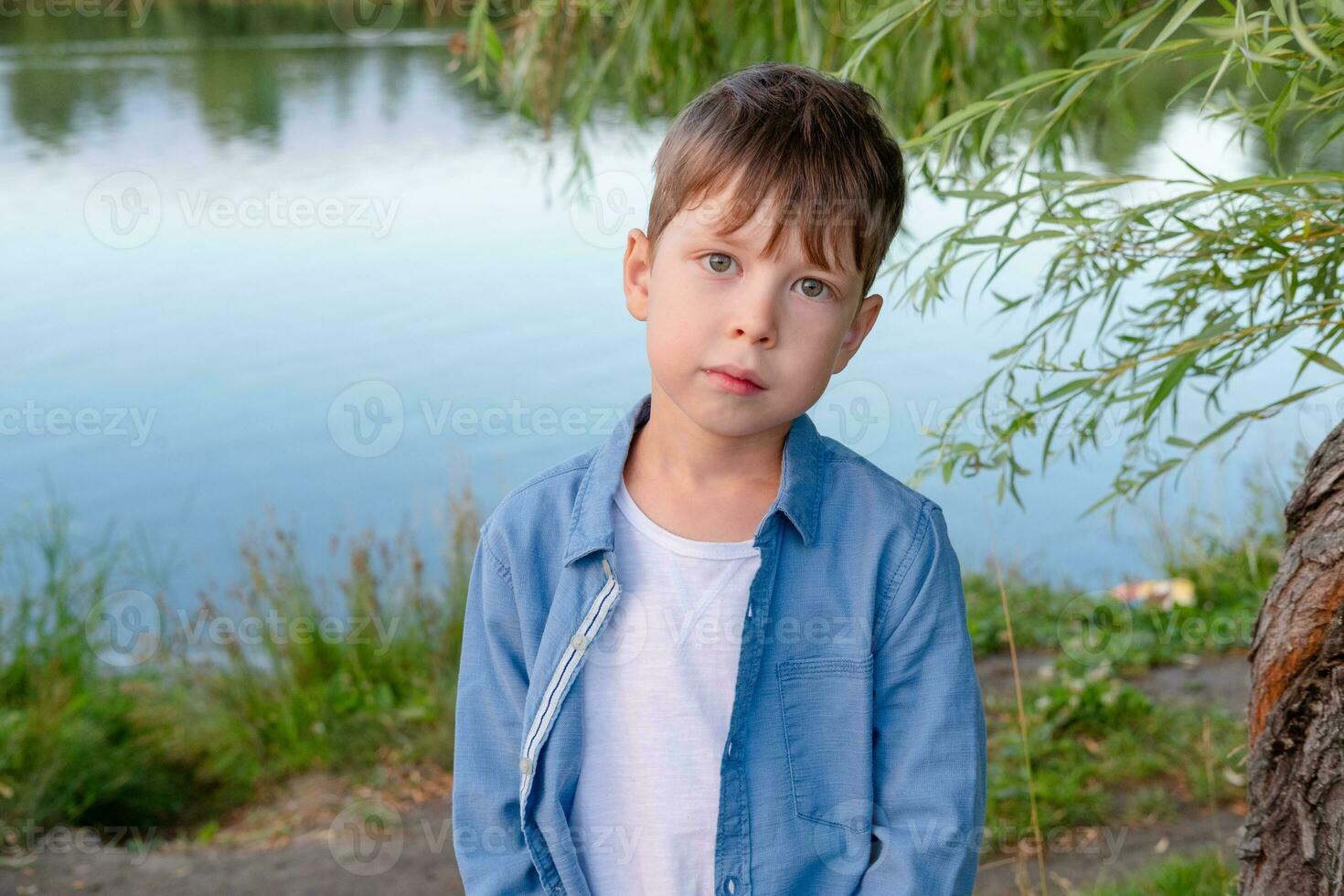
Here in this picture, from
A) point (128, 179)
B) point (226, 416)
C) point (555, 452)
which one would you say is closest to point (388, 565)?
point (555, 452)

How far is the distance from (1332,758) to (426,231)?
894cm

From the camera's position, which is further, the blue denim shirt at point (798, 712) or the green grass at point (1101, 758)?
the green grass at point (1101, 758)

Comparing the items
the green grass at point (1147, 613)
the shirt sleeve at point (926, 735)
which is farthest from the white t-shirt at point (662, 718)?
the green grass at point (1147, 613)

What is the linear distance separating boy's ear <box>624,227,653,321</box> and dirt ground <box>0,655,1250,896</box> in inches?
74.5

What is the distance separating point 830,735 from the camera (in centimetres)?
140

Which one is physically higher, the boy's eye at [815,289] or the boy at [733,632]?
the boy's eye at [815,289]

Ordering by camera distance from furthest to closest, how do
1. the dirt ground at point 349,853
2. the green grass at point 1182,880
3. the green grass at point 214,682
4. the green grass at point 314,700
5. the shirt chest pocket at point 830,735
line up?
the green grass at point 214,682 < the green grass at point 314,700 < the dirt ground at point 349,853 < the green grass at point 1182,880 < the shirt chest pocket at point 830,735

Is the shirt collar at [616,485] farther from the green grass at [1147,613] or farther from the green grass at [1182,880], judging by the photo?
the green grass at [1147,613]

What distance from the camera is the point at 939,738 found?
4.48 ft

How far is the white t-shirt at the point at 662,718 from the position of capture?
54.9 inches

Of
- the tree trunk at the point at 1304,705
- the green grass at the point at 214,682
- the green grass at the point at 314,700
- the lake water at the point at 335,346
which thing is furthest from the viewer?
the lake water at the point at 335,346

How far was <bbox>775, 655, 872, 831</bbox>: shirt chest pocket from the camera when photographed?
1.39 metres

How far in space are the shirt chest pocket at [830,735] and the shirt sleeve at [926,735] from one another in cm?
2

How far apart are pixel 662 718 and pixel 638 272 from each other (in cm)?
50
